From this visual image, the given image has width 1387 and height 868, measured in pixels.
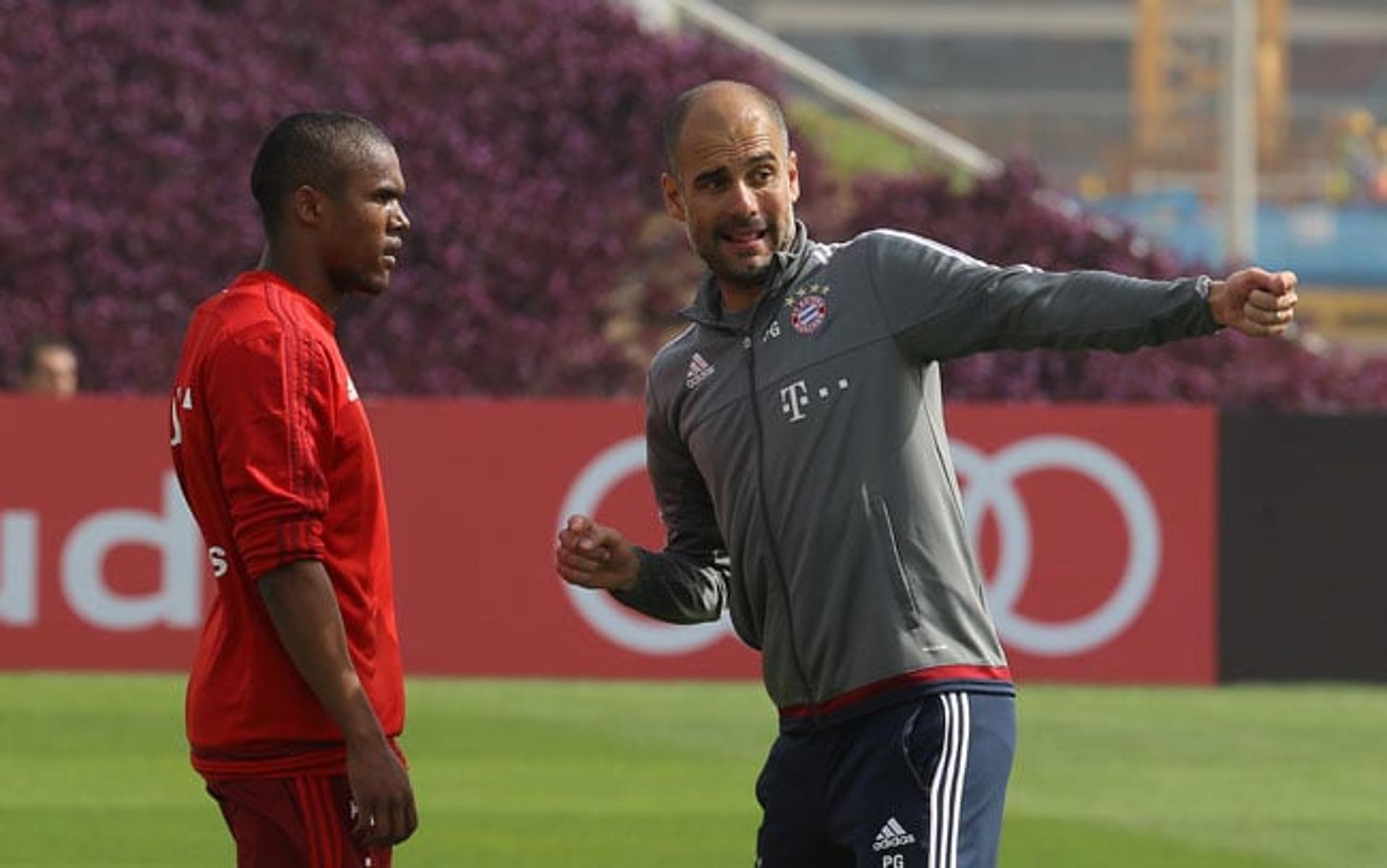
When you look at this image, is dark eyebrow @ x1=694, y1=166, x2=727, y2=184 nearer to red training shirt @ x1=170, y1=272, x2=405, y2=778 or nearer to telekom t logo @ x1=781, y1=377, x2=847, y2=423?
telekom t logo @ x1=781, y1=377, x2=847, y2=423

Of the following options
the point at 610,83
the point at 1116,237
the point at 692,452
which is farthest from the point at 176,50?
the point at 692,452

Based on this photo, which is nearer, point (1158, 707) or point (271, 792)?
point (271, 792)

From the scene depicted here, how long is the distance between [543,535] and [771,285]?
489 inches

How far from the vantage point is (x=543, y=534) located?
18828mm

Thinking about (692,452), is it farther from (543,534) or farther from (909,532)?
(543,534)

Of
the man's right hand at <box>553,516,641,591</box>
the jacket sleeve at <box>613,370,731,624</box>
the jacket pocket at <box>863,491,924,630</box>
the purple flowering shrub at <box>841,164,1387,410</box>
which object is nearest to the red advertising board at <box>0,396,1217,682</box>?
the purple flowering shrub at <box>841,164,1387,410</box>

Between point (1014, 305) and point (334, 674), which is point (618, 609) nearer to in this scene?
point (1014, 305)

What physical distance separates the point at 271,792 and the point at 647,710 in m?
11.2

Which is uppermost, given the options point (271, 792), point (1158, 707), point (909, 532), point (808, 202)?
point (808, 202)

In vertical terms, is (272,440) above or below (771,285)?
below

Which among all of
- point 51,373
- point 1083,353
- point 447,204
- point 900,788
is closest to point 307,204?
point 900,788

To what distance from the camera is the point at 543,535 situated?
61.8 ft

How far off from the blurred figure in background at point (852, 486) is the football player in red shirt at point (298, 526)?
2.61 ft

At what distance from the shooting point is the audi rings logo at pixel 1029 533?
744 inches
